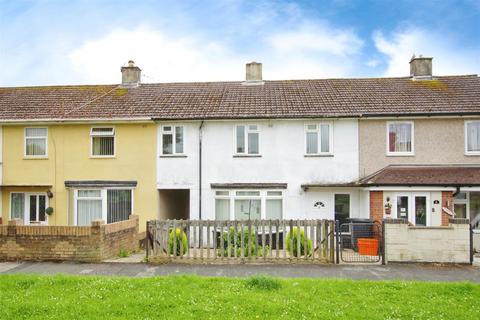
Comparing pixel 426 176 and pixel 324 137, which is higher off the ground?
pixel 324 137

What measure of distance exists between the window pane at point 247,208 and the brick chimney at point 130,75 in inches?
346

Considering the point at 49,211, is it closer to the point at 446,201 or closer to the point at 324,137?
the point at 324,137

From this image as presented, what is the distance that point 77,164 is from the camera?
1789cm

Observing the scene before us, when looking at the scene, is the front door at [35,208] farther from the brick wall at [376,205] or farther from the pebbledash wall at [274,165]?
the brick wall at [376,205]

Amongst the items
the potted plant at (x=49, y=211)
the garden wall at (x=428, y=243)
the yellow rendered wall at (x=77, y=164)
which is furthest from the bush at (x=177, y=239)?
the potted plant at (x=49, y=211)

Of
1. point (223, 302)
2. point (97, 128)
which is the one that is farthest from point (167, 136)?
point (223, 302)

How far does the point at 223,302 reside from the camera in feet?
23.4

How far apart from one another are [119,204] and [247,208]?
5.28m

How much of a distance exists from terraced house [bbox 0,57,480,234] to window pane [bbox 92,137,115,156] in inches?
1.8

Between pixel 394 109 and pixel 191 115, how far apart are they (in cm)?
815

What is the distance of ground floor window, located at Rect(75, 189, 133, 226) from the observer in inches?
691

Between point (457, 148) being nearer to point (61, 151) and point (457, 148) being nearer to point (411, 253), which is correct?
point (411, 253)

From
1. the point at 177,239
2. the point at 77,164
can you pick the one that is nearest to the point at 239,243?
the point at 177,239

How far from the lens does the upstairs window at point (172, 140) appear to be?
17658mm
